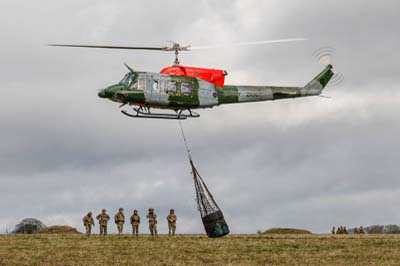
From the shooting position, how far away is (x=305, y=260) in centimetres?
3419

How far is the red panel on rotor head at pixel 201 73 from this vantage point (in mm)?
44969

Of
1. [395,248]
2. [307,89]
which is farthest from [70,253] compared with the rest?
[307,89]

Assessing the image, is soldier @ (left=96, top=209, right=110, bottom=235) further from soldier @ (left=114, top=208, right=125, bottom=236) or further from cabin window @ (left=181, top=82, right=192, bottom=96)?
cabin window @ (left=181, top=82, right=192, bottom=96)

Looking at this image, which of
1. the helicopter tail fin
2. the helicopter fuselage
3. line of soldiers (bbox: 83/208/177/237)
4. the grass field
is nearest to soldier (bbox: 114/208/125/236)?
line of soldiers (bbox: 83/208/177/237)

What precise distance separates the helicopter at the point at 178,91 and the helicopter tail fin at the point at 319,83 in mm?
2854

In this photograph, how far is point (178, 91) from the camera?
44188mm

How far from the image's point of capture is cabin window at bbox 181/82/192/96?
146 feet

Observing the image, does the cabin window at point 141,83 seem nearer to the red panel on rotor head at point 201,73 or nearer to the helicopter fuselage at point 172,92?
the helicopter fuselage at point 172,92

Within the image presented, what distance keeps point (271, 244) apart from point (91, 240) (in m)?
9.32

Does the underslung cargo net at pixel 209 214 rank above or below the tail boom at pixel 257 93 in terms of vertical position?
below

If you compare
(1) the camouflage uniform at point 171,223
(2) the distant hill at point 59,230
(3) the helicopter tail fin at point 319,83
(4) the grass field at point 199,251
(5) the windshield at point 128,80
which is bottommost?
(4) the grass field at point 199,251

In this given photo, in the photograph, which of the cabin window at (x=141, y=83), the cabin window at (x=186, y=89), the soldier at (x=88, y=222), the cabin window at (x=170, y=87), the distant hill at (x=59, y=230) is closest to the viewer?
the cabin window at (x=141, y=83)

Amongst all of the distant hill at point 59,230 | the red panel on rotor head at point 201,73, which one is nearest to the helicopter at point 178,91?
the red panel on rotor head at point 201,73

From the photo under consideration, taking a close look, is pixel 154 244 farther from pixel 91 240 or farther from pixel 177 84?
pixel 177 84
